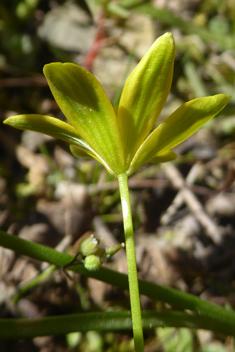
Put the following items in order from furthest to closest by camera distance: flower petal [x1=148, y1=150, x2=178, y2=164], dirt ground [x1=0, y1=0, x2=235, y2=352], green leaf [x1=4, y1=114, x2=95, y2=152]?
dirt ground [x1=0, y1=0, x2=235, y2=352], flower petal [x1=148, y1=150, x2=178, y2=164], green leaf [x1=4, y1=114, x2=95, y2=152]

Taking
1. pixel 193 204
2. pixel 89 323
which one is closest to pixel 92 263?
pixel 89 323

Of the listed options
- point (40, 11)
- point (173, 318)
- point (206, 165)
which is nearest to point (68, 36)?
point (40, 11)

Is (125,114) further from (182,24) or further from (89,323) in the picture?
(182,24)

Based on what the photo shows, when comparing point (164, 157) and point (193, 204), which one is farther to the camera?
point (193, 204)

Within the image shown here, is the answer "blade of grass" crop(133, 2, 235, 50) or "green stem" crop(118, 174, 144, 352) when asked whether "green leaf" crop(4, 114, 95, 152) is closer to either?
"green stem" crop(118, 174, 144, 352)

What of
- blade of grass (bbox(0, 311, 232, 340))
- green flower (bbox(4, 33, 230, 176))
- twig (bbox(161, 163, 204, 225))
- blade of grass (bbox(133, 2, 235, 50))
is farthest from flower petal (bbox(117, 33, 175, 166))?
blade of grass (bbox(133, 2, 235, 50))

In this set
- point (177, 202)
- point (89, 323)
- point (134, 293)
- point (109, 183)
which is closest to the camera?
point (134, 293)
